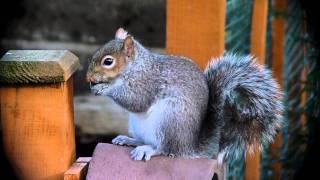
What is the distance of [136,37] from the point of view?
12.6 feet

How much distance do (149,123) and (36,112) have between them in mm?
361

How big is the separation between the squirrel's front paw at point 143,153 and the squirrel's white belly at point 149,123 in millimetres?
48

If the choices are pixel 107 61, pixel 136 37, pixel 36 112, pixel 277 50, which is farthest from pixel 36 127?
pixel 136 37

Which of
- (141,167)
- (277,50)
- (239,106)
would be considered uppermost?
(277,50)

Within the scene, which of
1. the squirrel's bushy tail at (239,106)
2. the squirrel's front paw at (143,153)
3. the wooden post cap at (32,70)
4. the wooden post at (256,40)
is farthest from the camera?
the wooden post at (256,40)

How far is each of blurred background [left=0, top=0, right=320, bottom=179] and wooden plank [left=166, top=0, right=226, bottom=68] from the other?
3.12 ft

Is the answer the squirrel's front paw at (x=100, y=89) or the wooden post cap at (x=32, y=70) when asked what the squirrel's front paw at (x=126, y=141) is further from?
the wooden post cap at (x=32, y=70)

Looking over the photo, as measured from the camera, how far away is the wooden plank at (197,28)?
6.19 feet

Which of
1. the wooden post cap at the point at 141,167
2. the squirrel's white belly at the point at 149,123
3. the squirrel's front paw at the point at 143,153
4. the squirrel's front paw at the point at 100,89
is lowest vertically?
the wooden post cap at the point at 141,167

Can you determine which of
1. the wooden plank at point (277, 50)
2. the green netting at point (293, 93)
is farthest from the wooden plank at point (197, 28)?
the wooden plank at point (277, 50)

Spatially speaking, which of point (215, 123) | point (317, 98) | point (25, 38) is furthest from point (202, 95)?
point (25, 38)

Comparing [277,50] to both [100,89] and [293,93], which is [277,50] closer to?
[293,93]

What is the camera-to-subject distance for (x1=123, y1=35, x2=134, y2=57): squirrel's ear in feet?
5.40

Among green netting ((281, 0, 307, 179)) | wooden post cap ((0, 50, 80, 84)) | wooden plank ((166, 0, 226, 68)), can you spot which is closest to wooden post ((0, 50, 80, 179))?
wooden post cap ((0, 50, 80, 84))
